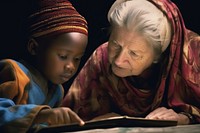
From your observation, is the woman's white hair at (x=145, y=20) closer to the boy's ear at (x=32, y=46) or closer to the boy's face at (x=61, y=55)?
the boy's face at (x=61, y=55)

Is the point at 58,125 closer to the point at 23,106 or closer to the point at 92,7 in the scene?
the point at 23,106

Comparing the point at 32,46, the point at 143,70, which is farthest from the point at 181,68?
the point at 32,46

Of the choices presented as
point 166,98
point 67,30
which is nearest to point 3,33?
point 67,30

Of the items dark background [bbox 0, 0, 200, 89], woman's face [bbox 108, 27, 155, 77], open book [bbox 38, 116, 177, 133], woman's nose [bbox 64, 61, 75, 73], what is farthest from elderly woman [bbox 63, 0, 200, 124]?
open book [bbox 38, 116, 177, 133]

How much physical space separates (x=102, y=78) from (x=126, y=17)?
1.13ft

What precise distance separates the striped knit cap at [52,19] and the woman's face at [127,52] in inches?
7.7

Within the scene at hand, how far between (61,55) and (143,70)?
0.47 metres

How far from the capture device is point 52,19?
75.0 inches

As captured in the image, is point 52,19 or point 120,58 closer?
point 52,19

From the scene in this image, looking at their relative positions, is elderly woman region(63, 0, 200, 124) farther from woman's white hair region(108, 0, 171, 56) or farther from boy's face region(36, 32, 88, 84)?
boy's face region(36, 32, 88, 84)

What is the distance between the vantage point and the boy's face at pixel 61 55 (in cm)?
189

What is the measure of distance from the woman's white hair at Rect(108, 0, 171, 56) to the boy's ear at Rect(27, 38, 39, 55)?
0.38 meters

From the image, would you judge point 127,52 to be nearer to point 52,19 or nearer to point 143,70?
point 143,70

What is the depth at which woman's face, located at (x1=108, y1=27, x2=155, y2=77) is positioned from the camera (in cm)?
207
